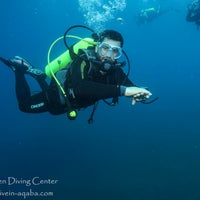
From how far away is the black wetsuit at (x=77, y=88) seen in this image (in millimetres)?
3746

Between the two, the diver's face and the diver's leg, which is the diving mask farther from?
the diver's leg

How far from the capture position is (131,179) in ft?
49.1

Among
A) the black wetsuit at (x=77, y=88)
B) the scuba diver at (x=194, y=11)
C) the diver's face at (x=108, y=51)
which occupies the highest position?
the scuba diver at (x=194, y=11)

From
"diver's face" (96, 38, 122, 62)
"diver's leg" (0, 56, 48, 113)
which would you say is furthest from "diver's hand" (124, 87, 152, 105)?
"diver's leg" (0, 56, 48, 113)

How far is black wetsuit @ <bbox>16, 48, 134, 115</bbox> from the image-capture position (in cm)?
375

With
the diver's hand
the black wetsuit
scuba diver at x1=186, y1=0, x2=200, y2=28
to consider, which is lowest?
the diver's hand

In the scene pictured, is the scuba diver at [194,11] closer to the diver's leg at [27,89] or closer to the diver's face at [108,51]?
the diver's leg at [27,89]

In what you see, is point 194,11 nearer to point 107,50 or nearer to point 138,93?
point 107,50

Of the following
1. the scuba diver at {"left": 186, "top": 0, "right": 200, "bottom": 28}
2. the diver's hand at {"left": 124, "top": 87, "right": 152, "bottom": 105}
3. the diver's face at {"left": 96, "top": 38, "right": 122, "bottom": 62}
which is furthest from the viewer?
the scuba diver at {"left": 186, "top": 0, "right": 200, "bottom": 28}

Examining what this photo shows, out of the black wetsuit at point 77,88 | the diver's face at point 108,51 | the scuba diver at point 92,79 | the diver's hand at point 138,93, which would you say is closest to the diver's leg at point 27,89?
the black wetsuit at point 77,88

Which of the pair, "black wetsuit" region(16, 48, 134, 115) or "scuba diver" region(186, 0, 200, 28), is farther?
"scuba diver" region(186, 0, 200, 28)

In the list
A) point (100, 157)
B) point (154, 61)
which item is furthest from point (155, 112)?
point (154, 61)

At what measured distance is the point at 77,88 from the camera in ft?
12.8

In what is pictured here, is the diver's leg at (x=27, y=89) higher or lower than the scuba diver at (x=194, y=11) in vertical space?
lower
